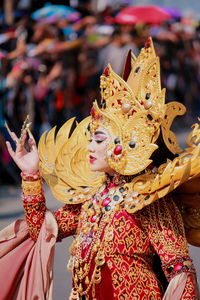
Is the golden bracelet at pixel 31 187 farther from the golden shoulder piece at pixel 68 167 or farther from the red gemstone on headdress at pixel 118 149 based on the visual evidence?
the red gemstone on headdress at pixel 118 149

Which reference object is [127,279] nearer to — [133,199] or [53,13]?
[133,199]

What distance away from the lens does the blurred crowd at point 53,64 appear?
8789 mm

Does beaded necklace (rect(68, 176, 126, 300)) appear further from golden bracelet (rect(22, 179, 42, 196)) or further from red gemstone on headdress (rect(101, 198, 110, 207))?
golden bracelet (rect(22, 179, 42, 196))

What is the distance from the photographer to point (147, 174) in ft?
11.3

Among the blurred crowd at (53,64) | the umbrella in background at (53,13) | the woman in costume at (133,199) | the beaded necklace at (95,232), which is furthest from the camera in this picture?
the umbrella in background at (53,13)

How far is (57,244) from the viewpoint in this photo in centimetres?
646

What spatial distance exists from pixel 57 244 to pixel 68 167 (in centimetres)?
276

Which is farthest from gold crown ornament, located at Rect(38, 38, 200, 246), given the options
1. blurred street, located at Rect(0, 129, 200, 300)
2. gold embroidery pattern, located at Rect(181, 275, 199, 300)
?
blurred street, located at Rect(0, 129, 200, 300)

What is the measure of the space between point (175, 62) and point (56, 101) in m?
5.04

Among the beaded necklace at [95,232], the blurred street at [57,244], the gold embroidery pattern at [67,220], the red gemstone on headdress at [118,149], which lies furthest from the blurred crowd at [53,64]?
the red gemstone on headdress at [118,149]

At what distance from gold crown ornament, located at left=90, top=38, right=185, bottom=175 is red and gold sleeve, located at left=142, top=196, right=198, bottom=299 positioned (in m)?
0.24

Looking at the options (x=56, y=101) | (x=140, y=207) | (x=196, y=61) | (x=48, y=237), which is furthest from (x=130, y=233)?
(x=196, y=61)

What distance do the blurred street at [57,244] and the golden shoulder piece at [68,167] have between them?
1.69m

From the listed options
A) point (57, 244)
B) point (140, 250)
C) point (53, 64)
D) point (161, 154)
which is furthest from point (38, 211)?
point (53, 64)
